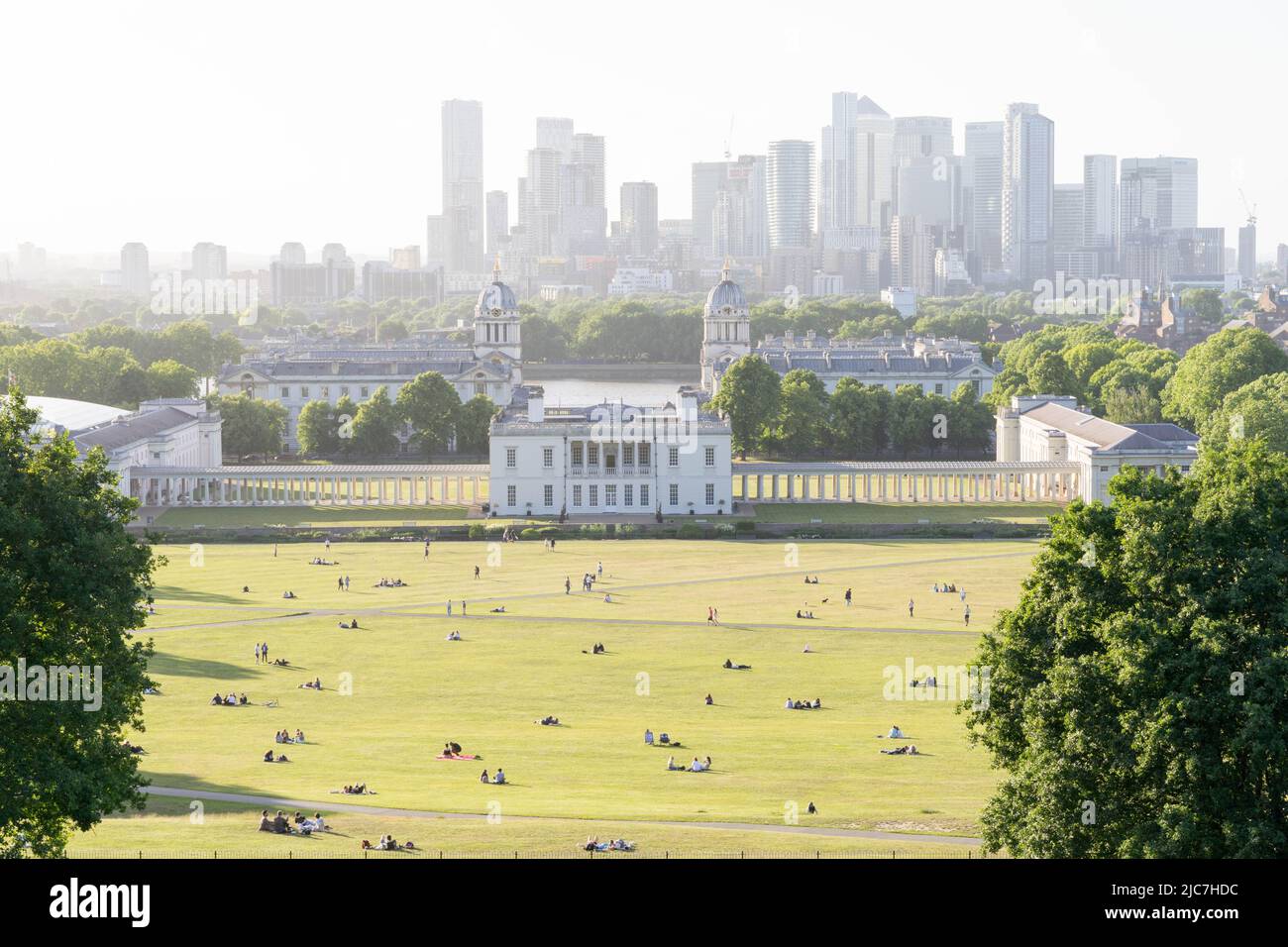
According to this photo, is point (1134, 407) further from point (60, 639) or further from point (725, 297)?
point (60, 639)

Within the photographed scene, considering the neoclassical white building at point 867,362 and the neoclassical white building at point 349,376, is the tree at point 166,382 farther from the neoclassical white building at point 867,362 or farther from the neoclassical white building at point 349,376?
the neoclassical white building at point 867,362

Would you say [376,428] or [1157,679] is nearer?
Answer: [1157,679]

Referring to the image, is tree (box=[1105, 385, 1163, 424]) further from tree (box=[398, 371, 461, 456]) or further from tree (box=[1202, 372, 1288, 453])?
tree (box=[398, 371, 461, 456])

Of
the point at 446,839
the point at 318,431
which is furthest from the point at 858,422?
the point at 446,839

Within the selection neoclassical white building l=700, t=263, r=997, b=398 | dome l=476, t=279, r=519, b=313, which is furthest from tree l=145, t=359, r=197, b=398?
neoclassical white building l=700, t=263, r=997, b=398

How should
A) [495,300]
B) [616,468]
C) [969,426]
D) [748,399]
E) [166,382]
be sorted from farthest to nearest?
Answer: [495,300], [166,382], [969,426], [748,399], [616,468]
